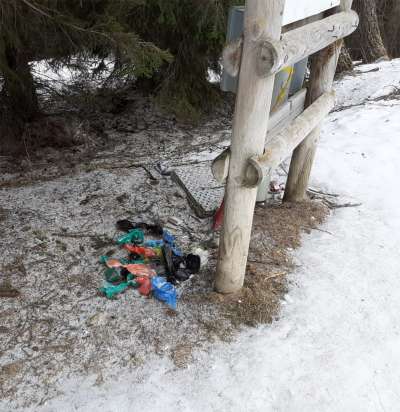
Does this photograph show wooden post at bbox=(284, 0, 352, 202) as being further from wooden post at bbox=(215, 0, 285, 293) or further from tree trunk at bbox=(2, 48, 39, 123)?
tree trunk at bbox=(2, 48, 39, 123)

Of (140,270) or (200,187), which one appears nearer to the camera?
(140,270)

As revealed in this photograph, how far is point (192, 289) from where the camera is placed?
2.73 meters

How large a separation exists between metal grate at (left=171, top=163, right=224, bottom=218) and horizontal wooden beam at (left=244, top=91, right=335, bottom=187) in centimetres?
121

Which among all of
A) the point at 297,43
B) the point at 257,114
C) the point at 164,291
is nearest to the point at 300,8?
the point at 297,43

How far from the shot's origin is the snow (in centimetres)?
204

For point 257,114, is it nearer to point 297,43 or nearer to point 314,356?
point 297,43

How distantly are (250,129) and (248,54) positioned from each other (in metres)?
0.37

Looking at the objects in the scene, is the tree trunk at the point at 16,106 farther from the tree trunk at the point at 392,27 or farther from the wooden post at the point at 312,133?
the tree trunk at the point at 392,27

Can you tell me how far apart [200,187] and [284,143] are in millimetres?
1670

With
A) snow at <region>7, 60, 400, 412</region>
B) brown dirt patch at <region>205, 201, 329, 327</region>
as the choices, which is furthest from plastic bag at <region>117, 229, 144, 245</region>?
snow at <region>7, 60, 400, 412</region>

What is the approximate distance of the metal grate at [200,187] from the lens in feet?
12.2

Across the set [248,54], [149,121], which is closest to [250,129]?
[248,54]

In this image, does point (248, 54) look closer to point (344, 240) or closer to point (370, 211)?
point (344, 240)

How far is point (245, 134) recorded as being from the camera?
2080mm
